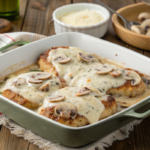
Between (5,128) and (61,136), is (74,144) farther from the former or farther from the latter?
(5,128)

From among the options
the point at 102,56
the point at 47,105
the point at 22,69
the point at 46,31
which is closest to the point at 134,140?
the point at 47,105

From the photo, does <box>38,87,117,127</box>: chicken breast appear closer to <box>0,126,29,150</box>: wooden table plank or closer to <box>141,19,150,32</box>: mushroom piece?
<box>0,126,29,150</box>: wooden table plank

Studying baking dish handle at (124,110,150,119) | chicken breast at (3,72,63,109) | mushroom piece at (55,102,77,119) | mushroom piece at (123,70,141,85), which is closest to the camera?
baking dish handle at (124,110,150,119)

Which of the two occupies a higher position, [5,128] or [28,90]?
[28,90]

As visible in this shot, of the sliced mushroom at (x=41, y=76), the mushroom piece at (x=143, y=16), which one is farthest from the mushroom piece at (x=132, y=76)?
the mushroom piece at (x=143, y=16)

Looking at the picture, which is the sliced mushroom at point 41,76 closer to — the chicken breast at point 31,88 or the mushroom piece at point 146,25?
the chicken breast at point 31,88

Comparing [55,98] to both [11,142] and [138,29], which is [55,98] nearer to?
[11,142]

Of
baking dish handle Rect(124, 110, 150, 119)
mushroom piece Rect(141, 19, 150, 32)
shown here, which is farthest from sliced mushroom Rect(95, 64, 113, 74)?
mushroom piece Rect(141, 19, 150, 32)
